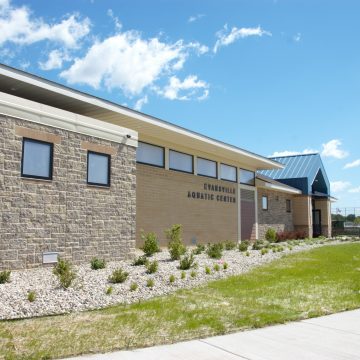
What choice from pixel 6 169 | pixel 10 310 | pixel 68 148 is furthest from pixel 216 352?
pixel 68 148

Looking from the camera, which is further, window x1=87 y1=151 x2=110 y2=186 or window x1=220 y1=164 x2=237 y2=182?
window x1=220 y1=164 x2=237 y2=182

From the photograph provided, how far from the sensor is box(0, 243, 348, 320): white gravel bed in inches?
320

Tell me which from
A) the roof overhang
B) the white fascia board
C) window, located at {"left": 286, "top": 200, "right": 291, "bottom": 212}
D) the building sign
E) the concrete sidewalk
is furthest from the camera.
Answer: window, located at {"left": 286, "top": 200, "right": 291, "bottom": 212}

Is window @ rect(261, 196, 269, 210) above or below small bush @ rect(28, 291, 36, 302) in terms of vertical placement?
above

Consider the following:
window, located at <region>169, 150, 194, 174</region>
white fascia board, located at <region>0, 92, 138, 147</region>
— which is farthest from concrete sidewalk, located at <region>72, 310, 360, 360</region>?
window, located at <region>169, 150, 194, 174</region>

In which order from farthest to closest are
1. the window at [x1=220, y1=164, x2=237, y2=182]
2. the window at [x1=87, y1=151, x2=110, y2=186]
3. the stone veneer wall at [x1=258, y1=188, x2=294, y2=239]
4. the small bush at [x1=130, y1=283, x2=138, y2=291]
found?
the stone veneer wall at [x1=258, y1=188, x2=294, y2=239]
the window at [x1=220, y1=164, x2=237, y2=182]
the window at [x1=87, y1=151, x2=110, y2=186]
the small bush at [x1=130, y1=283, x2=138, y2=291]

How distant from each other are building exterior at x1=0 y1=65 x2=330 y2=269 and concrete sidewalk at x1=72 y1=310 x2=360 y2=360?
23.9 ft

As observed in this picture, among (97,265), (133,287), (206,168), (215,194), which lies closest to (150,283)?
(133,287)

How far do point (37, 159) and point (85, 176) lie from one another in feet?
5.81

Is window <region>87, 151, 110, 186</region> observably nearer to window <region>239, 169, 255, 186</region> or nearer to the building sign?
the building sign

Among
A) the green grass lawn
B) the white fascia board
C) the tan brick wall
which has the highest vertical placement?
the white fascia board

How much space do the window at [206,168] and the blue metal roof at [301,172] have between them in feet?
45.1

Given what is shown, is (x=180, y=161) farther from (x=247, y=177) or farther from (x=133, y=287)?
(x=133, y=287)

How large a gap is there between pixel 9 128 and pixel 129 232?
5.58m
